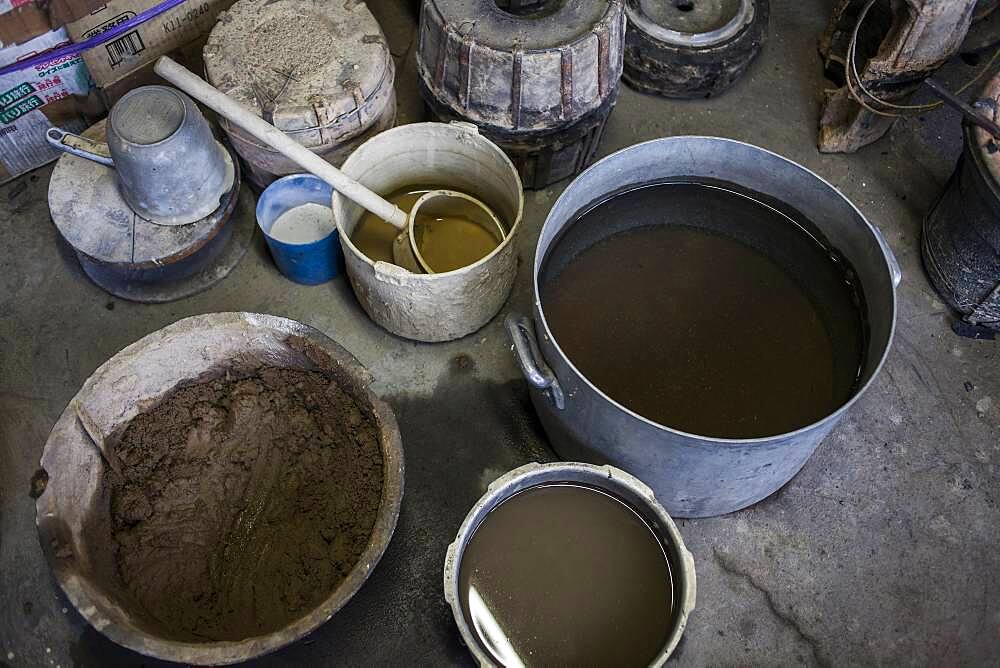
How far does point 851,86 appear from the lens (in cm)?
326

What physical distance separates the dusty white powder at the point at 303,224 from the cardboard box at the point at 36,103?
0.99 meters

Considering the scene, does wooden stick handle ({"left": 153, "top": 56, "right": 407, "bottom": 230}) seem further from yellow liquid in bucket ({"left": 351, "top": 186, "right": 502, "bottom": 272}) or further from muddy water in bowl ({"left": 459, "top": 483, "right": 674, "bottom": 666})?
muddy water in bowl ({"left": 459, "top": 483, "right": 674, "bottom": 666})

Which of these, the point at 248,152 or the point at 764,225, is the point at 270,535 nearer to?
the point at 248,152

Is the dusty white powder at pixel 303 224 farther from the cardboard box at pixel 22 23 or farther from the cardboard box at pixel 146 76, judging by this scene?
the cardboard box at pixel 22 23

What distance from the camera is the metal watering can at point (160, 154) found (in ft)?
8.89

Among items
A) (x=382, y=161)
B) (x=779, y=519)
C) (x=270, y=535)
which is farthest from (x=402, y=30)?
(x=779, y=519)

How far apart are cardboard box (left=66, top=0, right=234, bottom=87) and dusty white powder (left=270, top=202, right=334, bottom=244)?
0.90 m

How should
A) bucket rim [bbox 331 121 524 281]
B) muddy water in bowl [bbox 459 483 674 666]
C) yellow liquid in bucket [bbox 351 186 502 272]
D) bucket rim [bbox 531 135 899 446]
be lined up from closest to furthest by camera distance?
bucket rim [bbox 531 135 899 446] → muddy water in bowl [bbox 459 483 674 666] → bucket rim [bbox 331 121 524 281] → yellow liquid in bucket [bbox 351 186 502 272]

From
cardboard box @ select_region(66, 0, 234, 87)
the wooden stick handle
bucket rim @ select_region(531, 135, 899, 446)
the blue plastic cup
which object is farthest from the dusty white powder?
bucket rim @ select_region(531, 135, 899, 446)

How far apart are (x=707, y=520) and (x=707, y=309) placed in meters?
0.75

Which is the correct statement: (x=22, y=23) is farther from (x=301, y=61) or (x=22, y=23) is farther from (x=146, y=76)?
(x=301, y=61)

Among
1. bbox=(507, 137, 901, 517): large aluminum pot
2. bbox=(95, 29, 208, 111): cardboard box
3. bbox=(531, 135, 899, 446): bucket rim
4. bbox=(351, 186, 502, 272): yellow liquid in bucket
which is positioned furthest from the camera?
bbox=(95, 29, 208, 111): cardboard box

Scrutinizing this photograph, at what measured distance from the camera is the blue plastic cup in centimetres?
294

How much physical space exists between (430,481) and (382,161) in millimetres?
1179
